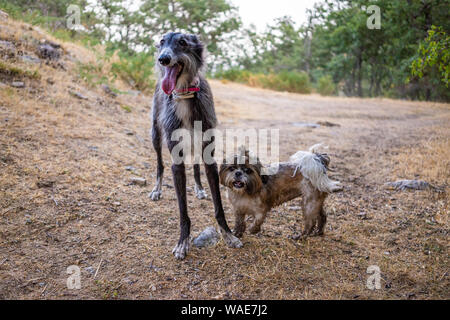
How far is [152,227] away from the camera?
142 inches

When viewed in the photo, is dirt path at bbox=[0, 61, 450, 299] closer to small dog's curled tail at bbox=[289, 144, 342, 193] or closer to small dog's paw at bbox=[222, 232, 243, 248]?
small dog's paw at bbox=[222, 232, 243, 248]

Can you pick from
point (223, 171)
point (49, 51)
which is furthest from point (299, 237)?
point (49, 51)

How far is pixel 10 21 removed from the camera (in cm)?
743

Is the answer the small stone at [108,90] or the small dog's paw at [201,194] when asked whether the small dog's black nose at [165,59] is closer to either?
the small dog's paw at [201,194]

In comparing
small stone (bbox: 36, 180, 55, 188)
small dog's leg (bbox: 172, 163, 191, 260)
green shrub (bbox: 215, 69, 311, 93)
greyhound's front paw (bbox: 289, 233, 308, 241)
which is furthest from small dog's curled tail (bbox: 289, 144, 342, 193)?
green shrub (bbox: 215, 69, 311, 93)

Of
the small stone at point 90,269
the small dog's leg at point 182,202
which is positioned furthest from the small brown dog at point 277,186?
the small stone at point 90,269

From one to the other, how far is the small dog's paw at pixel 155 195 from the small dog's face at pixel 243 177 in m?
1.35

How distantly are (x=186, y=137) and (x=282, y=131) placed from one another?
20.2 feet

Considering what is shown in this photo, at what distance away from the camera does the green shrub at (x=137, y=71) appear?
9125 mm

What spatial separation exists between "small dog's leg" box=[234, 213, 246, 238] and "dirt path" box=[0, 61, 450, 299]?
103mm

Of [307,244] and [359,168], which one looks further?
[359,168]

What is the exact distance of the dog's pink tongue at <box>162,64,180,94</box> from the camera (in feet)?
9.58
